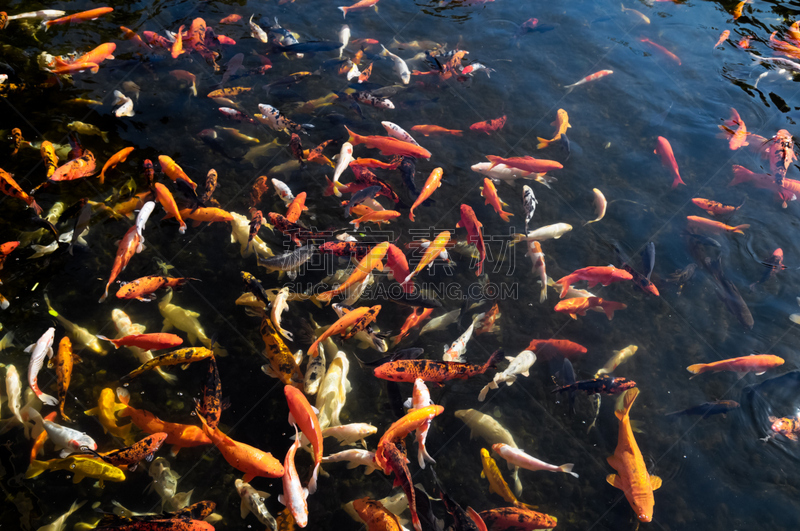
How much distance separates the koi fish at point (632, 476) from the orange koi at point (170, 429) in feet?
12.0

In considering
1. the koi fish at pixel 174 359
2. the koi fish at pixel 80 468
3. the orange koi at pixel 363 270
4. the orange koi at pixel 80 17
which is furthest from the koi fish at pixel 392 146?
the orange koi at pixel 80 17

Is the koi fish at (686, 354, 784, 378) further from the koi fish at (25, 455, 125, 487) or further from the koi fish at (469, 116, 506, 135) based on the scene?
the koi fish at (25, 455, 125, 487)

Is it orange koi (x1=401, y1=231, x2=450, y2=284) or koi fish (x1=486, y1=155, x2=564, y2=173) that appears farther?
koi fish (x1=486, y1=155, x2=564, y2=173)

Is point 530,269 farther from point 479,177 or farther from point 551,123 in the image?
point 551,123

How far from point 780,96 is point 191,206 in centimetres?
1023

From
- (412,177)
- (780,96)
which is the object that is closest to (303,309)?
(412,177)

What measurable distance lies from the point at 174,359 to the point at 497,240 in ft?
12.6

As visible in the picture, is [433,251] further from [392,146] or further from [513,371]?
[392,146]

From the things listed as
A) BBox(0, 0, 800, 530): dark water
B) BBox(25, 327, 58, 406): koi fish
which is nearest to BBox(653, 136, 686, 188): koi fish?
BBox(0, 0, 800, 530): dark water

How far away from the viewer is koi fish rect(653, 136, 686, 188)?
6.08 meters

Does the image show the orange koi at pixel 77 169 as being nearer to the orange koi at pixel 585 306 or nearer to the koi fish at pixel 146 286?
the koi fish at pixel 146 286

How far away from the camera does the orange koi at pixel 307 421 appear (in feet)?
10.8

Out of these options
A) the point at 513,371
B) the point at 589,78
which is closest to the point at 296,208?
the point at 513,371

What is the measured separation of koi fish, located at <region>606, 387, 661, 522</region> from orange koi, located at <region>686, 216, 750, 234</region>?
9.99 feet
